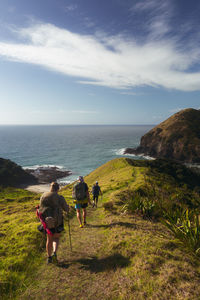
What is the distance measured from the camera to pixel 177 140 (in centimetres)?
9712

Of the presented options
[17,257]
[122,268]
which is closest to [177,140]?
[122,268]

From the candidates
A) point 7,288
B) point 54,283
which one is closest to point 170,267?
point 54,283

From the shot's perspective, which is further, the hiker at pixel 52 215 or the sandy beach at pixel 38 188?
the sandy beach at pixel 38 188

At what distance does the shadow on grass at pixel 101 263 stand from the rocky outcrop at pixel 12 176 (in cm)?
5957

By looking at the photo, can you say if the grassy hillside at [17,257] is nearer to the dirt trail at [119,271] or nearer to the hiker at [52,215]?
the dirt trail at [119,271]

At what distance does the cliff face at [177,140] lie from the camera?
88500 mm

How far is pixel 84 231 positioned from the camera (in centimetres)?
857

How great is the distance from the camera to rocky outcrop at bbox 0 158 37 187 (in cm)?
5806

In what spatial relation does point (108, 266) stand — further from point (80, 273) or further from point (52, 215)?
point (52, 215)

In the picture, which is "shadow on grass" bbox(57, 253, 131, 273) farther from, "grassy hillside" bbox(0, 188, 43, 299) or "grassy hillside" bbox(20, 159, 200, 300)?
"grassy hillside" bbox(0, 188, 43, 299)

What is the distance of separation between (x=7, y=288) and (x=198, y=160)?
93009mm

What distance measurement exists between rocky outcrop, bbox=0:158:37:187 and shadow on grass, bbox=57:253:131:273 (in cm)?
5957

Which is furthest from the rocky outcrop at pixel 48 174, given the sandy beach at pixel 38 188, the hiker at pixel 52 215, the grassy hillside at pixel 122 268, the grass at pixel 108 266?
the hiker at pixel 52 215

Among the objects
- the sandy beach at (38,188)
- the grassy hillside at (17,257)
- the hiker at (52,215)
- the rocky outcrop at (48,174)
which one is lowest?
the sandy beach at (38,188)
